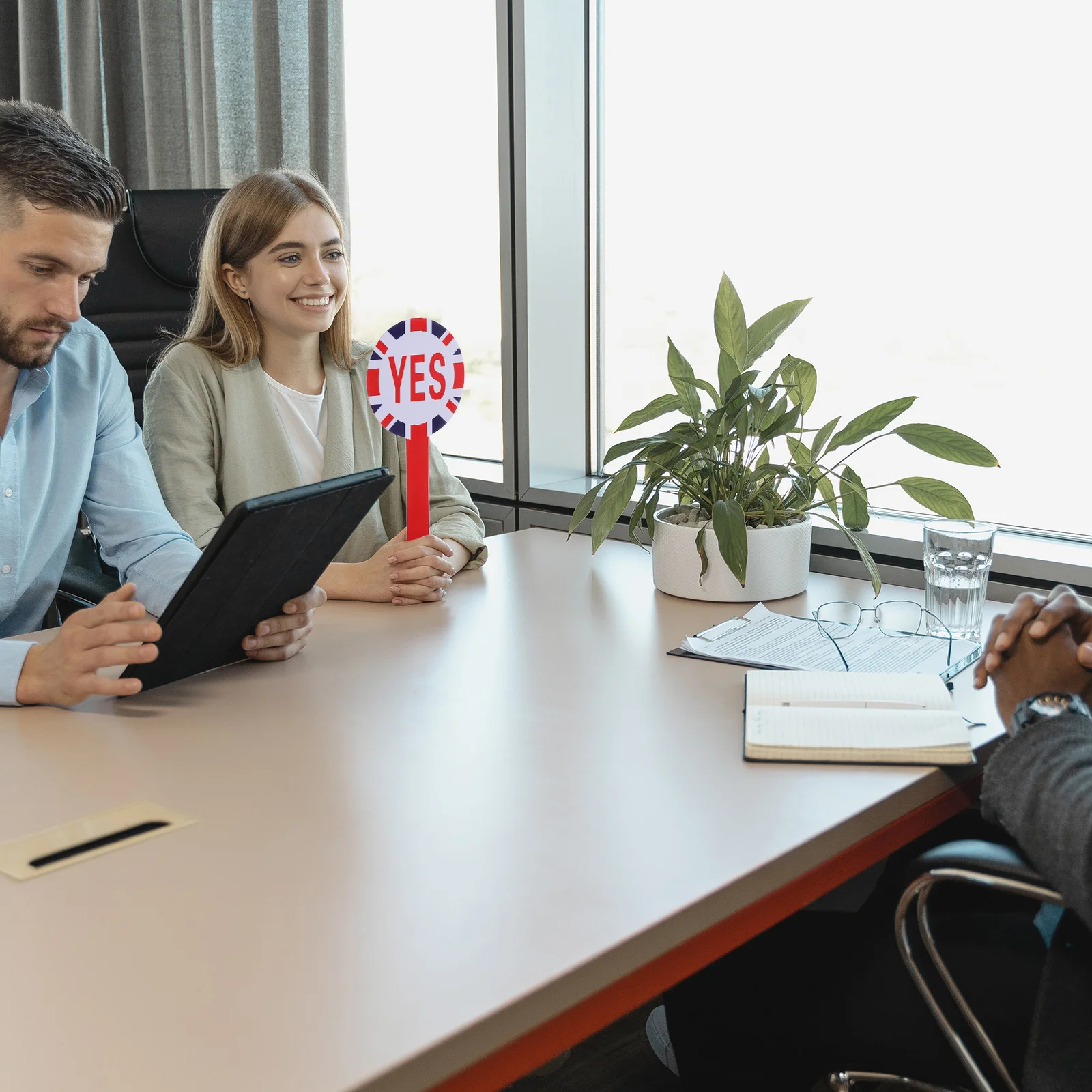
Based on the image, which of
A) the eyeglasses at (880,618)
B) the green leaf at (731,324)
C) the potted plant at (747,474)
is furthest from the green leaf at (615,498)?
the eyeglasses at (880,618)

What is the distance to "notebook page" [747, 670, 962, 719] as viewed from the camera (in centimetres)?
124

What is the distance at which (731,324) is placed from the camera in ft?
5.79

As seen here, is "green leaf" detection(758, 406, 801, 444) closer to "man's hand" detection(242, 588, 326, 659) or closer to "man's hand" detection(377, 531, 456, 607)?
"man's hand" detection(377, 531, 456, 607)

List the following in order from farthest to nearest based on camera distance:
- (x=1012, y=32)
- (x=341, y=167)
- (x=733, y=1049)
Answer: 1. (x=341, y=167)
2. (x=1012, y=32)
3. (x=733, y=1049)

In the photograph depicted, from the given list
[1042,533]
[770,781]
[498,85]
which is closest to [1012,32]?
[1042,533]

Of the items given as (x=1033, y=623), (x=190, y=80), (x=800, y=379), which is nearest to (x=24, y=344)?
(x=800, y=379)

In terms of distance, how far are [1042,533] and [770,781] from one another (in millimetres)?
1086

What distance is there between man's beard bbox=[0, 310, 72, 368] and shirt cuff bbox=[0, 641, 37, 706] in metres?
0.49

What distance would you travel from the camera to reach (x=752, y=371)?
1661mm

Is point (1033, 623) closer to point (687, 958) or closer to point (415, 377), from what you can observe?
point (687, 958)

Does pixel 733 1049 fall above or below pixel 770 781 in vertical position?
below

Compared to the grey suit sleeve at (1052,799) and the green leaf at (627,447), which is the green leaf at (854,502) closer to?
the green leaf at (627,447)

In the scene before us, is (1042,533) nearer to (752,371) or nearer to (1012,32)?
(752,371)

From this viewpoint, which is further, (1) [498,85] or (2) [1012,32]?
(1) [498,85]
